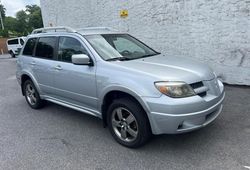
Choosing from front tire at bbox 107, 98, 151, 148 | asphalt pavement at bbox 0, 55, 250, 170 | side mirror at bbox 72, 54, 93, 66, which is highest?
side mirror at bbox 72, 54, 93, 66

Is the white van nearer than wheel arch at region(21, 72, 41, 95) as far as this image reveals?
No

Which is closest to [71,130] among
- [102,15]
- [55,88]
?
[55,88]

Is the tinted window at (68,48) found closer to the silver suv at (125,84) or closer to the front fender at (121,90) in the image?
the silver suv at (125,84)

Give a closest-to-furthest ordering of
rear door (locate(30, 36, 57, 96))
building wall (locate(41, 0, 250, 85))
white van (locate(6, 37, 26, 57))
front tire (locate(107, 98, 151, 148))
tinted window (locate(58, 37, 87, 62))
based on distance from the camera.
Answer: front tire (locate(107, 98, 151, 148)) → tinted window (locate(58, 37, 87, 62)) → rear door (locate(30, 36, 57, 96)) → building wall (locate(41, 0, 250, 85)) → white van (locate(6, 37, 26, 57))

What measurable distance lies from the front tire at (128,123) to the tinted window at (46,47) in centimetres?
198

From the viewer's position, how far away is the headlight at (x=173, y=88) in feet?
9.48

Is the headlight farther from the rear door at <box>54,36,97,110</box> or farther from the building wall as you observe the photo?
the building wall

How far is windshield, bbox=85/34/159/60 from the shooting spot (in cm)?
374

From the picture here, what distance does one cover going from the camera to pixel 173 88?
2896 millimetres

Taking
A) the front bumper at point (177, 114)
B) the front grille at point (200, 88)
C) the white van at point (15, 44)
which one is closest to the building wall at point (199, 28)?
the front grille at point (200, 88)

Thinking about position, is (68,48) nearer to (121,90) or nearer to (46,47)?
(46,47)

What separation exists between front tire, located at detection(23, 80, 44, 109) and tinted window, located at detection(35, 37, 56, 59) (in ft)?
2.67

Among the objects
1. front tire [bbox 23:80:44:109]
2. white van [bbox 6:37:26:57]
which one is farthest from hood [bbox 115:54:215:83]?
white van [bbox 6:37:26:57]

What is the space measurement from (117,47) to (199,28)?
3645 mm
